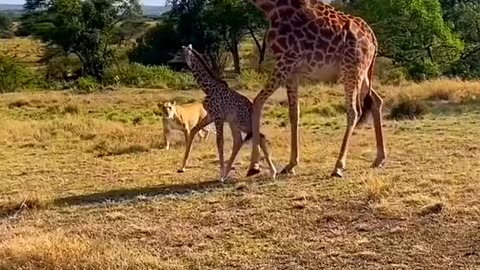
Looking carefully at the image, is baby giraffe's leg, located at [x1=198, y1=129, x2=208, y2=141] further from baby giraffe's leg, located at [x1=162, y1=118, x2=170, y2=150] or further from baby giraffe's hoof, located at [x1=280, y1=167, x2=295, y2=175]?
baby giraffe's hoof, located at [x1=280, y1=167, x2=295, y2=175]

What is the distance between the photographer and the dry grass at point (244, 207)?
22.3 feet

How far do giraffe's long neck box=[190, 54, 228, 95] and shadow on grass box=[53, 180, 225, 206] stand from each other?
1154mm

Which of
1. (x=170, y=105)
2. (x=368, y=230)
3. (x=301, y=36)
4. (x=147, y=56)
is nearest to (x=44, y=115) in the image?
(x=170, y=105)

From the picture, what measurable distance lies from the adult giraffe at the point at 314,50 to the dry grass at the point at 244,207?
737 mm

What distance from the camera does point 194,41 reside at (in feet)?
150

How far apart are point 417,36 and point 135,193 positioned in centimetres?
2569

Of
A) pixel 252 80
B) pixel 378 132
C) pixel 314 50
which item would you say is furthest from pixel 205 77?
pixel 252 80

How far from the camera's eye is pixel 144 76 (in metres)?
39.9

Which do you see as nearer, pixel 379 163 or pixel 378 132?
pixel 379 163

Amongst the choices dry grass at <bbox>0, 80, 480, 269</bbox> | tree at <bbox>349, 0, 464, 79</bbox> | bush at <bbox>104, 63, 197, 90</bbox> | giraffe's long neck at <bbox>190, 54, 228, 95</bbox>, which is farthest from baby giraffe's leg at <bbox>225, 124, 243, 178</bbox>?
bush at <bbox>104, 63, 197, 90</bbox>

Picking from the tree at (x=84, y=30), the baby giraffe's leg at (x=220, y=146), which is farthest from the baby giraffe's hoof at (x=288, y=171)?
the tree at (x=84, y=30)

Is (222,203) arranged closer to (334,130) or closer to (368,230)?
(368,230)

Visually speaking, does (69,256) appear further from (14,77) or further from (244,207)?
(14,77)

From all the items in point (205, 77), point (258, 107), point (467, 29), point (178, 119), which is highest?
point (205, 77)
